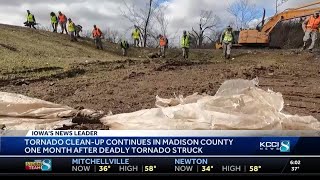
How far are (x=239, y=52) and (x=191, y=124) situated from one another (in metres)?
17.1

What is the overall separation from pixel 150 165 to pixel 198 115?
1173 millimetres

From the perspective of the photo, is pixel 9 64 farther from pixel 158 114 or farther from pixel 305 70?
pixel 158 114

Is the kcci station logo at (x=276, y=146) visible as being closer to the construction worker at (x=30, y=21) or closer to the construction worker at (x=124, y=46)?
the construction worker at (x=124, y=46)

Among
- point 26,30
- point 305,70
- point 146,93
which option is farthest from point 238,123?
point 26,30

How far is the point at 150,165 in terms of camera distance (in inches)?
133

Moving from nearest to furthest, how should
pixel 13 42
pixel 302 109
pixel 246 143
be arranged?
pixel 246 143 → pixel 302 109 → pixel 13 42

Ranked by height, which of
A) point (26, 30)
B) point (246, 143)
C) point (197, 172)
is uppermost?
point (26, 30)

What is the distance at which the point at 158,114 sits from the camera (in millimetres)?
4590

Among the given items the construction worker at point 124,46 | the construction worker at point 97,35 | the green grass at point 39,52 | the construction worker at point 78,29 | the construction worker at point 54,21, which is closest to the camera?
the green grass at point 39,52

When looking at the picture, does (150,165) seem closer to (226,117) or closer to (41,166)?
(41,166)

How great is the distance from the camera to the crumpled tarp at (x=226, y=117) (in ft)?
13.7

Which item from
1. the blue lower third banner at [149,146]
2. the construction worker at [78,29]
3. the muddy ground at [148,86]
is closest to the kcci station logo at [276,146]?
the blue lower third banner at [149,146]

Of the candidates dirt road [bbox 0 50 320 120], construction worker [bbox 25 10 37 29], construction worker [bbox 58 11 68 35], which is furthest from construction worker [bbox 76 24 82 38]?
dirt road [bbox 0 50 320 120]

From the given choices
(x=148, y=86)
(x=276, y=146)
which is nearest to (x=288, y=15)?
(x=148, y=86)
